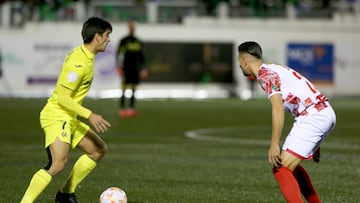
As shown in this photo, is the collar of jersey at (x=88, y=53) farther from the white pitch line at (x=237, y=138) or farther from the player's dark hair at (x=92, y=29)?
the white pitch line at (x=237, y=138)

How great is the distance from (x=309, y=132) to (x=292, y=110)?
0.29 meters

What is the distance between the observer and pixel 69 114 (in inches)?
372

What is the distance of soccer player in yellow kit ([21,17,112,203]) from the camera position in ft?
29.9

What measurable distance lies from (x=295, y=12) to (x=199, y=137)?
2716cm

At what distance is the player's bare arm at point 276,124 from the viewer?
818 cm

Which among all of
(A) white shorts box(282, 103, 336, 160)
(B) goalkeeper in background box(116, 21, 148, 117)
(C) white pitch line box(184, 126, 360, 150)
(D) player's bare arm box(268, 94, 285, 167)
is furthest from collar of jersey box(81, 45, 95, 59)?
(B) goalkeeper in background box(116, 21, 148, 117)

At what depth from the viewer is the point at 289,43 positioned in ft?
148

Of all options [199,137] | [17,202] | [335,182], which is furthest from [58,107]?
[199,137]

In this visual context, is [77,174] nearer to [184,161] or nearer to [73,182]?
[73,182]

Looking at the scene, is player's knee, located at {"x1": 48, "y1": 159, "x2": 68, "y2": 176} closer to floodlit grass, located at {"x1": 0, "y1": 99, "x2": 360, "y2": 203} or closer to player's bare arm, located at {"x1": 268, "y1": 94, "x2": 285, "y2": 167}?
floodlit grass, located at {"x1": 0, "y1": 99, "x2": 360, "y2": 203}

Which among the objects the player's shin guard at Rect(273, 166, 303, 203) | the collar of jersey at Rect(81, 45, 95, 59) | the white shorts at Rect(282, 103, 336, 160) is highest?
the collar of jersey at Rect(81, 45, 95, 59)

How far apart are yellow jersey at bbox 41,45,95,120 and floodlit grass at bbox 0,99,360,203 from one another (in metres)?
1.20

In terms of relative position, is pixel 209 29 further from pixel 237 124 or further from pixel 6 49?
pixel 237 124

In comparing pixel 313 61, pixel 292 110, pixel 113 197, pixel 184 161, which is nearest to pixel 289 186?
pixel 292 110
